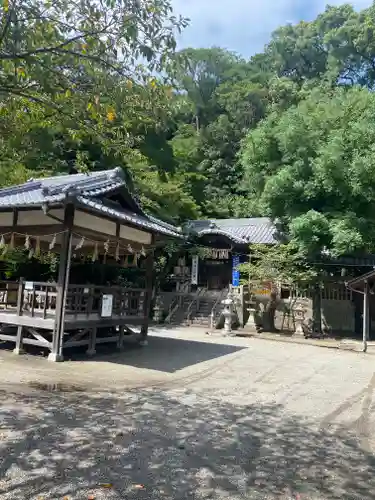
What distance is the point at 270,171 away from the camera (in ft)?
69.5

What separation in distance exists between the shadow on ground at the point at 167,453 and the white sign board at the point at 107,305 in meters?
3.96

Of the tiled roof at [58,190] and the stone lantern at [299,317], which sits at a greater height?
the tiled roof at [58,190]

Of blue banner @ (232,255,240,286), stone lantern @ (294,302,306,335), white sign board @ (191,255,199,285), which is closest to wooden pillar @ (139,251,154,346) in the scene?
stone lantern @ (294,302,306,335)

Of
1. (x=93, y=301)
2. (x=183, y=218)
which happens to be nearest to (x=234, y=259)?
(x=183, y=218)

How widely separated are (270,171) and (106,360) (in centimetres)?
1433

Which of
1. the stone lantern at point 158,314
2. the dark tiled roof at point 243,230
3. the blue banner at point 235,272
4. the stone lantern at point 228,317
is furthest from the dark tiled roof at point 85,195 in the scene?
the dark tiled roof at point 243,230

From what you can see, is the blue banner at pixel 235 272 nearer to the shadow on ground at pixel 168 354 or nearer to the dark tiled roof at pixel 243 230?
the dark tiled roof at pixel 243 230

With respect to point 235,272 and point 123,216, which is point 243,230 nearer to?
point 235,272

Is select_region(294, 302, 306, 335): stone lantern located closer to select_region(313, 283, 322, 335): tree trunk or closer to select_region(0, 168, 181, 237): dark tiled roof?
select_region(313, 283, 322, 335): tree trunk

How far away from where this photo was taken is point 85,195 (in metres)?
9.58

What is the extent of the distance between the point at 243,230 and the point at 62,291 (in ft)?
59.6

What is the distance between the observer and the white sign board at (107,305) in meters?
10.4

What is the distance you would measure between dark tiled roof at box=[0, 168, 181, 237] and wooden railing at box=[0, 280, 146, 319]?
180 centimetres

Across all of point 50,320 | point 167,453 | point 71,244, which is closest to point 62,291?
point 50,320
